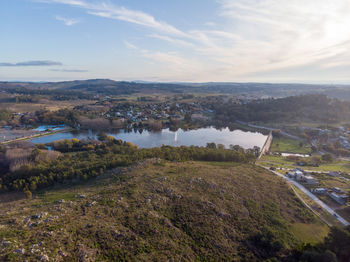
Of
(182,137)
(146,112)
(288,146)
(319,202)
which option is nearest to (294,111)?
(288,146)

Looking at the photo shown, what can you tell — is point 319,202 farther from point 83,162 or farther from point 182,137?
point 182,137

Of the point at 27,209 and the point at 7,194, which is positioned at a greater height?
the point at 27,209

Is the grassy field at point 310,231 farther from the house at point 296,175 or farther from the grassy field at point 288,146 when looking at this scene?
the grassy field at point 288,146

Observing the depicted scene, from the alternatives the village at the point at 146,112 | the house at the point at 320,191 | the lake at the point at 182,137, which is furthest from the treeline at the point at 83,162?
the village at the point at 146,112

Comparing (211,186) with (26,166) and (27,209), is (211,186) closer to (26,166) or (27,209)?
(27,209)

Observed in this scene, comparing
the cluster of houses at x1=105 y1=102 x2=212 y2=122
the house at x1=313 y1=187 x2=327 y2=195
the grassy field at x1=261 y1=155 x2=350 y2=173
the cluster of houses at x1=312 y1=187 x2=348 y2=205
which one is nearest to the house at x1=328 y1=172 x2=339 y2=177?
the grassy field at x1=261 y1=155 x2=350 y2=173

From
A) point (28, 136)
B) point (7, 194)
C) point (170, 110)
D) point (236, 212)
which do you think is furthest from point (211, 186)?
point (170, 110)
